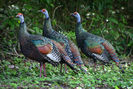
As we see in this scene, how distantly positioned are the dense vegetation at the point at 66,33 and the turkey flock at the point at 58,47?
1.13 ft

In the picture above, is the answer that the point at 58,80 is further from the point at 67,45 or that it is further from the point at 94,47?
the point at 94,47

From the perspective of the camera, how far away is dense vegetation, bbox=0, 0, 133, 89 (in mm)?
5957

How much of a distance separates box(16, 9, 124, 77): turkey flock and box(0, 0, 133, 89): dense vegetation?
35 centimetres

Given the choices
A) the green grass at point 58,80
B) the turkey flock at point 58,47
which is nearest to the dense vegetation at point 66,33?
the green grass at point 58,80

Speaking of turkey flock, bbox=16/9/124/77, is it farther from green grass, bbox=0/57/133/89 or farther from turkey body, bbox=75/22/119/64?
green grass, bbox=0/57/133/89

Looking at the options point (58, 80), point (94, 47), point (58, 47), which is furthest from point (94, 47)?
point (58, 80)

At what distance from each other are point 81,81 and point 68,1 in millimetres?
5353

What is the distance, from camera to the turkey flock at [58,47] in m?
6.43

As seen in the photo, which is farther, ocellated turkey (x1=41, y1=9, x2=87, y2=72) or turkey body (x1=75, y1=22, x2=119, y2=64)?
turkey body (x1=75, y1=22, x2=119, y2=64)

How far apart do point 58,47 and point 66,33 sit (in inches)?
89.2

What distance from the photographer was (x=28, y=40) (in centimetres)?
647

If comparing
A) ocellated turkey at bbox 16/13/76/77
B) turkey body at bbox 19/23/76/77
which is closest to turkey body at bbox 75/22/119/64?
ocellated turkey at bbox 16/13/76/77

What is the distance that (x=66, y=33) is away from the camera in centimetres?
904

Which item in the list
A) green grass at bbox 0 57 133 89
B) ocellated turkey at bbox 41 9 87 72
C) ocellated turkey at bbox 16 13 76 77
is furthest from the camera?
ocellated turkey at bbox 41 9 87 72
